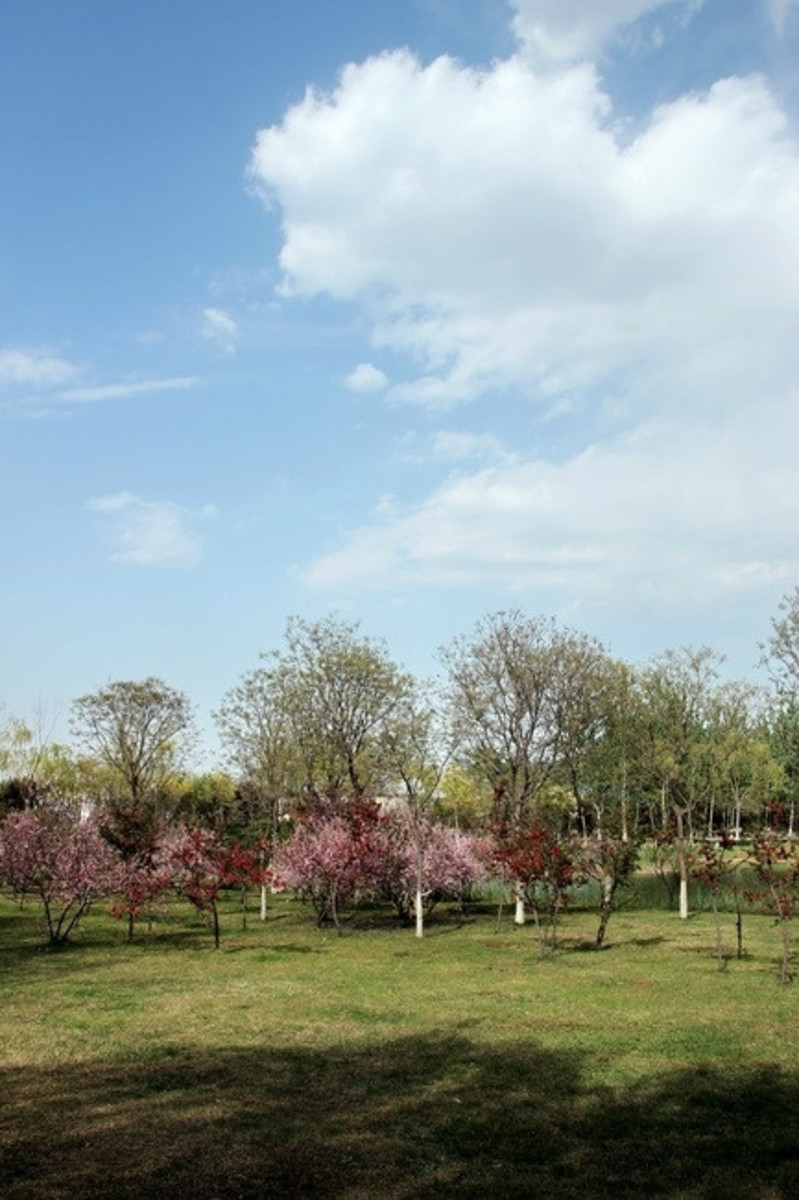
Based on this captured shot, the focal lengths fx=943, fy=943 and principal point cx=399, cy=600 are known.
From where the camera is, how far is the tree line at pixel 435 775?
27828 mm

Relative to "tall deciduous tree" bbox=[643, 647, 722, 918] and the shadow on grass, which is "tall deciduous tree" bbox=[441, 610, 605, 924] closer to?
"tall deciduous tree" bbox=[643, 647, 722, 918]

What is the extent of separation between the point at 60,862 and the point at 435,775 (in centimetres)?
1361

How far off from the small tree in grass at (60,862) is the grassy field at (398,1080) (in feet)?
10.4

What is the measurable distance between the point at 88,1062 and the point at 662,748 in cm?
3253

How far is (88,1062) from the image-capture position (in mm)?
12289

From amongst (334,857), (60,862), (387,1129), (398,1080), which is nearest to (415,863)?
(334,857)

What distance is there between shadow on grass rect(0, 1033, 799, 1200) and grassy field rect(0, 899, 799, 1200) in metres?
0.03

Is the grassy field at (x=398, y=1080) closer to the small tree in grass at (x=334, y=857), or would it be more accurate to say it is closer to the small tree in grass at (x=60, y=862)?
→ the small tree in grass at (x=60, y=862)

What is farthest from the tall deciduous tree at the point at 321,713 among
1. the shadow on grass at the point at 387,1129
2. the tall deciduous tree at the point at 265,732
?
the shadow on grass at the point at 387,1129

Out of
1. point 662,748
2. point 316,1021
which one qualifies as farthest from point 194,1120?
point 662,748

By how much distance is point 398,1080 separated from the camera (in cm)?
1155

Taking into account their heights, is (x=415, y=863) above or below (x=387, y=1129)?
below

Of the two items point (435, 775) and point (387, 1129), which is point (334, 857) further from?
point (387, 1129)

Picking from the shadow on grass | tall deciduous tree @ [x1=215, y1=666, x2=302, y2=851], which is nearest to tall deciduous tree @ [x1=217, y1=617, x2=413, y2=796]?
tall deciduous tree @ [x1=215, y1=666, x2=302, y2=851]
